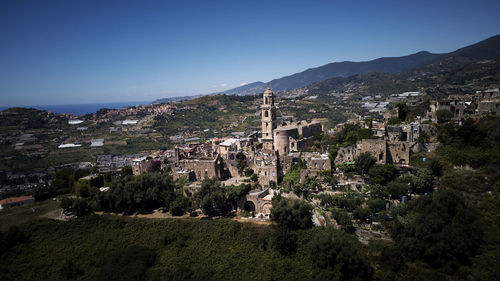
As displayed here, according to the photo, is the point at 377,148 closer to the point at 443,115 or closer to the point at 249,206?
the point at 443,115

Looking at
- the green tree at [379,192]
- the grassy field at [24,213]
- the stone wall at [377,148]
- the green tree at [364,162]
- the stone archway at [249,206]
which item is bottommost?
the grassy field at [24,213]

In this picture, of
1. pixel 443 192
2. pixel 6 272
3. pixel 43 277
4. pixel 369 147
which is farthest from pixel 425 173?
pixel 6 272

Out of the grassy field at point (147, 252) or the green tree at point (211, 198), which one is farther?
the green tree at point (211, 198)

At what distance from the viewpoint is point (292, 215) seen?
23797 millimetres

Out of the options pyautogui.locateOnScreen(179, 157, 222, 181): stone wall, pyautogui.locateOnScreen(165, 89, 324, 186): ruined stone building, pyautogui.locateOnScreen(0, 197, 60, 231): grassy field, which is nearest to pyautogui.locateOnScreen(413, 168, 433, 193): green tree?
pyautogui.locateOnScreen(165, 89, 324, 186): ruined stone building

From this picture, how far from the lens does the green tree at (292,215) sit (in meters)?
23.9

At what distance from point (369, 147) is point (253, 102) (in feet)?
384

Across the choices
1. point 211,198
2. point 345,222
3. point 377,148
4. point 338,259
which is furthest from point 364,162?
point 211,198

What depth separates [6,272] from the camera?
26547 mm

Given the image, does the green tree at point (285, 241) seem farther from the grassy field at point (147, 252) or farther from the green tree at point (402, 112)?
the green tree at point (402, 112)

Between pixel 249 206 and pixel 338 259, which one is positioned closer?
pixel 338 259

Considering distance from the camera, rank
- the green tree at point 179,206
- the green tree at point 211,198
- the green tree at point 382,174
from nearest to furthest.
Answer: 1. the green tree at point 382,174
2. the green tree at point 211,198
3. the green tree at point 179,206

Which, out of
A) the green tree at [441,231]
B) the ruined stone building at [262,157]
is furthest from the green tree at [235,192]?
the green tree at [441,231]

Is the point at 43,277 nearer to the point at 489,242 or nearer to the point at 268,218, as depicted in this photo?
the point at 268,218
